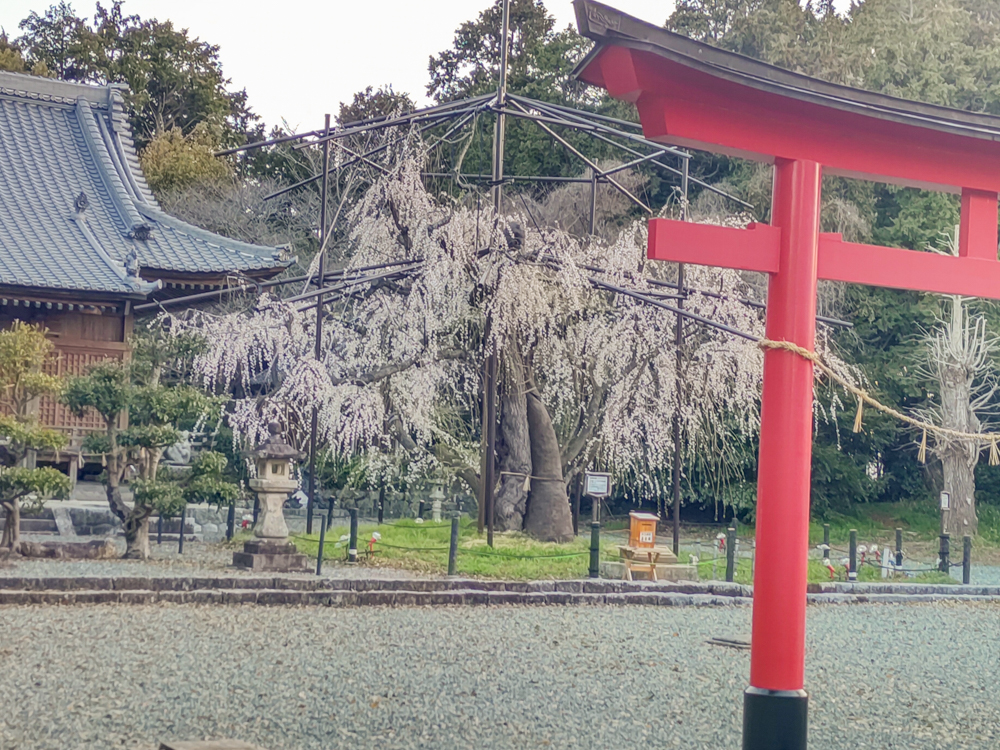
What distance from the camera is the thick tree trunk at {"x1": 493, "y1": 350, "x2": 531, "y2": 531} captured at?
16609 millimetres

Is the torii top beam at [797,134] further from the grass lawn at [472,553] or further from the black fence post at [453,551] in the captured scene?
the grass lawn at [472,553]

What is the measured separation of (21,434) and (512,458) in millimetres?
6883

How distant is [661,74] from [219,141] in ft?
93.6

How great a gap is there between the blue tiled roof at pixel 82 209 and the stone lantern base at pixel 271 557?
17.7 ft

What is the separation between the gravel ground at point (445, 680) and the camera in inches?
237

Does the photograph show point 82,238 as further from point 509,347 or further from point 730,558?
point 730,558

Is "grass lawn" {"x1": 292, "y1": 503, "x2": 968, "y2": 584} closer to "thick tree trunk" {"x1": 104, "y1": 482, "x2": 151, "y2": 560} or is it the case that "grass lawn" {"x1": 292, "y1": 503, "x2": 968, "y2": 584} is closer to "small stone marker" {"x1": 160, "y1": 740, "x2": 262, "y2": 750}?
"thick tree trunk" {"x1": 104, "y1": 482, "x2": 151, "y2": 560}

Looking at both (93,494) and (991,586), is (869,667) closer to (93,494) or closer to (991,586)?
(991,586)

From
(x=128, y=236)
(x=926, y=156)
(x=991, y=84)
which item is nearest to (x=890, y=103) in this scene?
(x=926, y=156)

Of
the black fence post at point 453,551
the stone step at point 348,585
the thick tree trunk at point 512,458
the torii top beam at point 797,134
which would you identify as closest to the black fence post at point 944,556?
the stone step at point 348,585

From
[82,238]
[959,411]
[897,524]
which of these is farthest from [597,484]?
[897,524]

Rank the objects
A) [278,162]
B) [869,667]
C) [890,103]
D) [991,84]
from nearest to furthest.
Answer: [890,103]
[869,667]
[991,84]
[278,162]

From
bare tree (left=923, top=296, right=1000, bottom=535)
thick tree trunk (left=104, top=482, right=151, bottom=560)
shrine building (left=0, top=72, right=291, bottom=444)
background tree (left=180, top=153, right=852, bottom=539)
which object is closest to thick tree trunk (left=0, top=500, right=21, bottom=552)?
thick tree trunk (left=104, top=482, right=151, bottom=560)

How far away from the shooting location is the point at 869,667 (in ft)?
29.4
